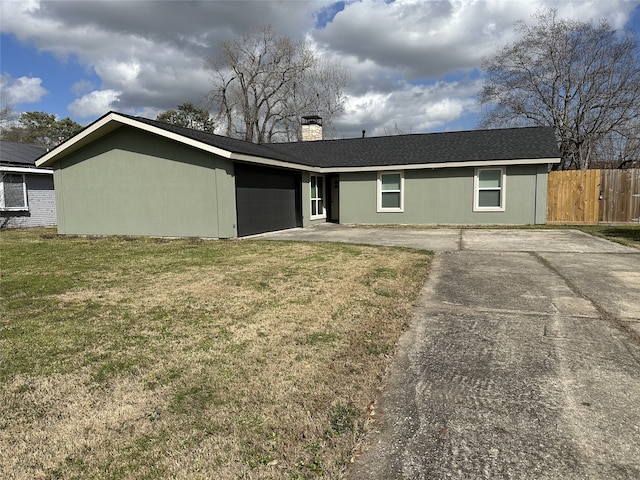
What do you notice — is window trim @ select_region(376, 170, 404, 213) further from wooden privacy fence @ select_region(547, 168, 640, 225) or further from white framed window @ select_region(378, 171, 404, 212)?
wooden privacy fence @ select_region(547, 168, 640, 225)

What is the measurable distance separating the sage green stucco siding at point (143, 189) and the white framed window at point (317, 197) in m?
5.62

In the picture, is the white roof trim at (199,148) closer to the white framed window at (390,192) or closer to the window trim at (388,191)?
the window trim at (388,191)

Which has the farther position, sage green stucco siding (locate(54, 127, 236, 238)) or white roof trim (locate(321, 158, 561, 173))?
white roof trim (locate(321, 158, 561, 173))

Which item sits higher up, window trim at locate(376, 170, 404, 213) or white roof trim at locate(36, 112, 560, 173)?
white roof trim at locate(36, 112, 560, 173)

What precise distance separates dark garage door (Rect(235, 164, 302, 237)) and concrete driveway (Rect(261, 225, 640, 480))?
766cm

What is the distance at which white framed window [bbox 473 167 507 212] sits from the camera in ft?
49.9

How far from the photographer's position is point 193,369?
10.6 feet

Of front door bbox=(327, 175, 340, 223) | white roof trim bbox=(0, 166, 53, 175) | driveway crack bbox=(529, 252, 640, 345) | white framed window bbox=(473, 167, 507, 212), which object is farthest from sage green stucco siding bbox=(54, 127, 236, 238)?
white framed window bbox=(473, 167, 507, 212)

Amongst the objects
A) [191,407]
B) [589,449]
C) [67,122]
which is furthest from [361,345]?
[67,122]

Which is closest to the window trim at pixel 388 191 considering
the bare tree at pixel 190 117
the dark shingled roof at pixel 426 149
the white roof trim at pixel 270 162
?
the dark shingled roof at pixel 426 149

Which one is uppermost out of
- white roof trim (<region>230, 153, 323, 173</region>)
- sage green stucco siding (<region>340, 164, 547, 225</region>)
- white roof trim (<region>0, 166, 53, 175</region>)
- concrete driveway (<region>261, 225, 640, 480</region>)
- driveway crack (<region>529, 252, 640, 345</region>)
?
white roof trim (<region>0, 166, 53, 175</region>)

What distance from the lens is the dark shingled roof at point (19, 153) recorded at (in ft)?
53.5

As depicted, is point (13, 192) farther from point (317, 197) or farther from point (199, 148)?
point (317, 197)

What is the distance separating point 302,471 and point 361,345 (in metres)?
1.71
